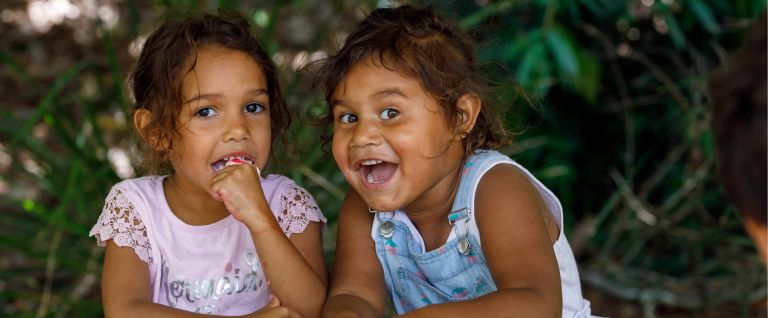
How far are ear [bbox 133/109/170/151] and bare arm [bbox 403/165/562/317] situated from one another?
0.64 meters

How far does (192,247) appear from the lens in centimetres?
198

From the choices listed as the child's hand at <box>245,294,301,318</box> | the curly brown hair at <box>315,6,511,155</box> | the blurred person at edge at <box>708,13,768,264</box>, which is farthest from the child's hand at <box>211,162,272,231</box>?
the blurred person at edge at <box>708,13,768,264</box>

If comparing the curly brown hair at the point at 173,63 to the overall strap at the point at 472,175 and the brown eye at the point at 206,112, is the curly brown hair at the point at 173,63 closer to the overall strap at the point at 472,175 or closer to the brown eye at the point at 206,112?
the brown eye at the point at 206,112

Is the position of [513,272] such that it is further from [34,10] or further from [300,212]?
[34,10]

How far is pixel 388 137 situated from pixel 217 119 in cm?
35

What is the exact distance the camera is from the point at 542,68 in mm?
2883

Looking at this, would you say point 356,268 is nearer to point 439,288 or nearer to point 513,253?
point 439,288

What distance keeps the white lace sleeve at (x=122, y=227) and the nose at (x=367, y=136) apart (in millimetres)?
470

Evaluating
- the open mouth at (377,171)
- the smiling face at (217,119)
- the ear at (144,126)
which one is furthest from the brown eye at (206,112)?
the open mouth at (377,171)

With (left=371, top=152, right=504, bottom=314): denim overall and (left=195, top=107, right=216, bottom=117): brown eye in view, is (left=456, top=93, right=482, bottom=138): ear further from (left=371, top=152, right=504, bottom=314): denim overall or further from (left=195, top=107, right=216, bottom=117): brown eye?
(left=195, top=107, right=216, bottom=117): brown eye

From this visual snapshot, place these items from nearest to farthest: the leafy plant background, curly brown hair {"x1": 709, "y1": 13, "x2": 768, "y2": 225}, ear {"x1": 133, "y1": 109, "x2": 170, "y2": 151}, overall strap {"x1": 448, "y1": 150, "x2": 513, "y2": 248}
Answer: curly brown hair {"x1": 709, "y1": 13, "x2": 768, "y2": 225} < overall strap {"x1": 448, "y1": 150, "x2": 513, "y2": 248} < ear {"x1": 133, "y1": 109, "x2": 170, "y2": 151} < the leafy plant background

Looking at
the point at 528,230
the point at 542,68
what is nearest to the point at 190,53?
the point at 528,230

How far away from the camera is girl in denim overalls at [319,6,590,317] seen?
1797 mm

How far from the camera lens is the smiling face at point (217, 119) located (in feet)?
6.28
